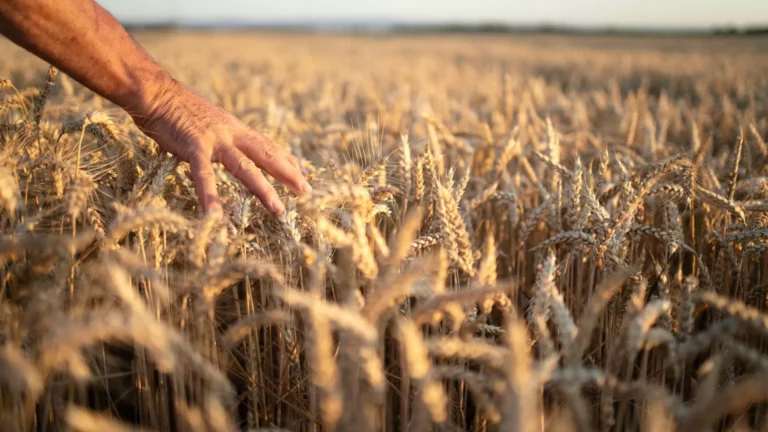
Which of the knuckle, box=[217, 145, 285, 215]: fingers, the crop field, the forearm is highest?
the forearm

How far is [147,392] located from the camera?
127cm

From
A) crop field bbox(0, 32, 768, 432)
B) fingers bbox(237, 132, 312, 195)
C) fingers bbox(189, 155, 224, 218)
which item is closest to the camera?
crop field bbox(0, 32, 768, 432)

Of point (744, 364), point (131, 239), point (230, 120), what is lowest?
point (744, 364)

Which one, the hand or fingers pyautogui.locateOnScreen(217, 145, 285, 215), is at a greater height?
the hand

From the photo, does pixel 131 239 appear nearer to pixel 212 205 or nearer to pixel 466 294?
pixel 212 205

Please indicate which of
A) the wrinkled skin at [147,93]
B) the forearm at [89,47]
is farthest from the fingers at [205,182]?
the forearm at [89,47]

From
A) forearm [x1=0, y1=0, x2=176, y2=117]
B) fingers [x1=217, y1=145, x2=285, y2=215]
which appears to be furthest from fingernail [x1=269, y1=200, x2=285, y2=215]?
forearm [x1=0, y1=0, x2=176, y2=117]

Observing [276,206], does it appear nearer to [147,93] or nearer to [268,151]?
[268,151]

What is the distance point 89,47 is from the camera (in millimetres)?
1583

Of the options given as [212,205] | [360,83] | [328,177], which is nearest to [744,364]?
[328,177]

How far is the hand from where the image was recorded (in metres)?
1.54

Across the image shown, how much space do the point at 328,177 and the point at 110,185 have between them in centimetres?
74

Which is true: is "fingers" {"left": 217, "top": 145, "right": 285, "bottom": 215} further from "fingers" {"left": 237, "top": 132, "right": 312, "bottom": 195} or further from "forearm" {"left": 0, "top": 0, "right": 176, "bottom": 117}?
"forearm" {"left": 0, "top": 0, "right": 176, "bottom": 117}

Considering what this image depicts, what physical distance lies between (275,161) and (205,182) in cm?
22
